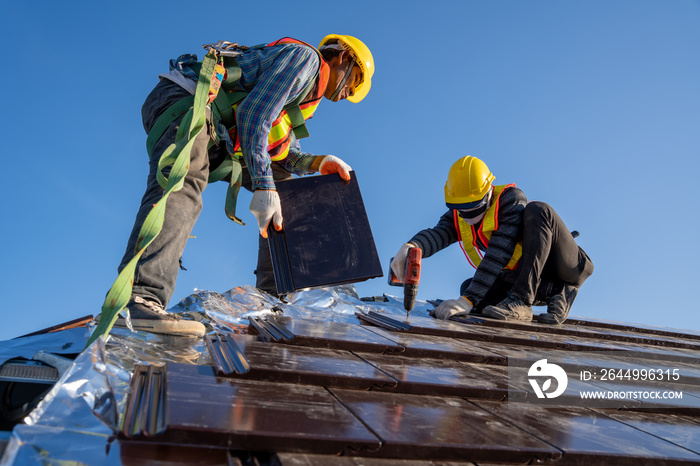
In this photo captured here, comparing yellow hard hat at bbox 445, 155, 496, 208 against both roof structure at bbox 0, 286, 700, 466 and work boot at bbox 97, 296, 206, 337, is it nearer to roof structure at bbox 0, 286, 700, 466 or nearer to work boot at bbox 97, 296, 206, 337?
roof structure at bbox 0, 286, 700, 466

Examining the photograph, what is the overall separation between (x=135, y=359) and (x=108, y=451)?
810mm

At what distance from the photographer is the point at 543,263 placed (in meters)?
4.14

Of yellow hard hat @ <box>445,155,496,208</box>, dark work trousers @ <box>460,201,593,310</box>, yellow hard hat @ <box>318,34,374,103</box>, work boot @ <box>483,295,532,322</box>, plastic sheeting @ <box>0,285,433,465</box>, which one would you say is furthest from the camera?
yellow hard hat @ <box>445,155,496,208</box>

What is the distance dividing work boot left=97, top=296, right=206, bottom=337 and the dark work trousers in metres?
2.85

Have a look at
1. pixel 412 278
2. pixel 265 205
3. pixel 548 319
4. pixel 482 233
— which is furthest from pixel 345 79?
pixel 548 319

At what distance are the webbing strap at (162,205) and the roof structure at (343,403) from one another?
0.21 meters

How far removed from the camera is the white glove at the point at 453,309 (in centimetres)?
403

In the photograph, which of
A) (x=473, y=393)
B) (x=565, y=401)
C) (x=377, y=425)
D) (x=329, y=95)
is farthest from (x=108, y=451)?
(x=329, y=95)

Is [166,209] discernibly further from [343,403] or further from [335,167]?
[343,403]

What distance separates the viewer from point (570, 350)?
122 inches

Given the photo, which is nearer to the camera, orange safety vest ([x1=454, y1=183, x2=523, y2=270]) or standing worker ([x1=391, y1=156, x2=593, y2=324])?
standing worker ([x1=391, y1=156, x2=593, y2=324])

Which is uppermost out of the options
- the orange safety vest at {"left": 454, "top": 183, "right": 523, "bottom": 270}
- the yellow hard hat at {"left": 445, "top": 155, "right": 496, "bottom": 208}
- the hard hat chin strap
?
the hard hat chin strap

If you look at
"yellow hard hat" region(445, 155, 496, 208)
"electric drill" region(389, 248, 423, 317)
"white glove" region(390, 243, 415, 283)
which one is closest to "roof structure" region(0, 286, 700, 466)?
"electric drill" region(389, 248, 423, 317)

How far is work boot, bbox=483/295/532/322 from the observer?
4008 millimetres
